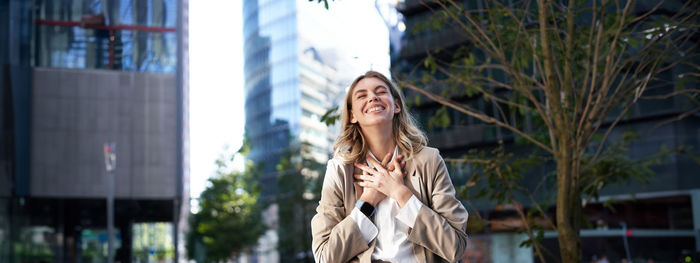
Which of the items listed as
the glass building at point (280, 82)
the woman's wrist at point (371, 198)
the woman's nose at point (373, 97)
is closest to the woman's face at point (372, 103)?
the woman's nose at point (373, 97)

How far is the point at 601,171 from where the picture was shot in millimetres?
5289

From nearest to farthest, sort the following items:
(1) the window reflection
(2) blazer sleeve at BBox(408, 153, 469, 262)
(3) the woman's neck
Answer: (2) blazer sleeve at BBox(408, 153, 469, 262) < (3) the woman's neck < (1) the window reflection

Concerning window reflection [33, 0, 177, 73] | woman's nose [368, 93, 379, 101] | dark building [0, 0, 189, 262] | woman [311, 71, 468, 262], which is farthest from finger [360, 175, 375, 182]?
dark building [0, 0, 189, 262]

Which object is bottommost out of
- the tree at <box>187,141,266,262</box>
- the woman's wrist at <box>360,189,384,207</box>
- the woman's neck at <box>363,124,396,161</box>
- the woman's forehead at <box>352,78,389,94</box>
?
the tree at <box>187,141,266,262</box>

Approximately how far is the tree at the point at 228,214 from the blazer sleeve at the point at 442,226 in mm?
33214

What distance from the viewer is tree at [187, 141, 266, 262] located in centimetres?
3456

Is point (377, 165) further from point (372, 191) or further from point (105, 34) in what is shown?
point (105, 34)

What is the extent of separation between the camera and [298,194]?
122ft

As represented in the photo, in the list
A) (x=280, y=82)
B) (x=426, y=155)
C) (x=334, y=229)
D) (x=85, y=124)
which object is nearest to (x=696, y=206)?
(x=426, y=155)

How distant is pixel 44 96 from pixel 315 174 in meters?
17.9

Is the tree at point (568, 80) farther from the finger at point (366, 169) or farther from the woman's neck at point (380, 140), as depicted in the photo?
the finger at point (366, 169)

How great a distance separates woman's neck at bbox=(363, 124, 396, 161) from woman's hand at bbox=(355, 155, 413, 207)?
10cm

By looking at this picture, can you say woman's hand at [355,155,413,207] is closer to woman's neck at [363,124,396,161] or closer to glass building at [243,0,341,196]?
woman's neck at [363,124,396,161]

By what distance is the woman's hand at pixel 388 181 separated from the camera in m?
2.11
